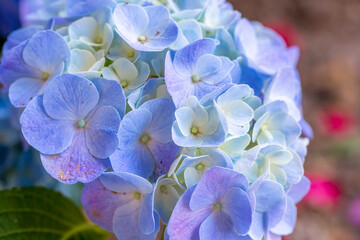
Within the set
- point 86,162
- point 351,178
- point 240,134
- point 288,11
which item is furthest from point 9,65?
point 288,11

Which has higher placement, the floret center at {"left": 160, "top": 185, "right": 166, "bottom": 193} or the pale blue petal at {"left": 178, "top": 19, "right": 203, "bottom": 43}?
the pale blue petal at {"left": 178, "top": 19, "right": 203, "bottom": 43}

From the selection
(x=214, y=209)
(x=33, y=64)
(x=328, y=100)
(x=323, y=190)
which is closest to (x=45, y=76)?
(x=33, y=64)

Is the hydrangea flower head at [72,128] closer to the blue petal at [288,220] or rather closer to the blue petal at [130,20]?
the blue petal at [130,20]

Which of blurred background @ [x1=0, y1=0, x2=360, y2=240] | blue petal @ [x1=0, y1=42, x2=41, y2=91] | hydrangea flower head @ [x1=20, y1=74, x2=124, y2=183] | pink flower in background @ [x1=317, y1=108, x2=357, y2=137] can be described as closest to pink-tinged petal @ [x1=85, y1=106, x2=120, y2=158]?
hydrangea flower head @ [x1=20, y1=74, x2=124, y2=183]

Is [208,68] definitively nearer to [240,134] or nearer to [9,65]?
[240,134]

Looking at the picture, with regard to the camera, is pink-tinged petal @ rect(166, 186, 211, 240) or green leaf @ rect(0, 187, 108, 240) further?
green leaf @ rect(0, 187, 108, 240)

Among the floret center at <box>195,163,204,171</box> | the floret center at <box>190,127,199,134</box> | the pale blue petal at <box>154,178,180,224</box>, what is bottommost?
the pale blue petal at <box>154,178,180,224</box>

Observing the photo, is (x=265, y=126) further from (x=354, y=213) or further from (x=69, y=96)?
(x=354, y=213)

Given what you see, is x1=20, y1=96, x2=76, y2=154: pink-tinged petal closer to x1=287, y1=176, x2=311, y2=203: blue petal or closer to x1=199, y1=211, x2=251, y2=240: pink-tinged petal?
x1=199, y1=211, x2=251, y2=240: pink-tinged petal
